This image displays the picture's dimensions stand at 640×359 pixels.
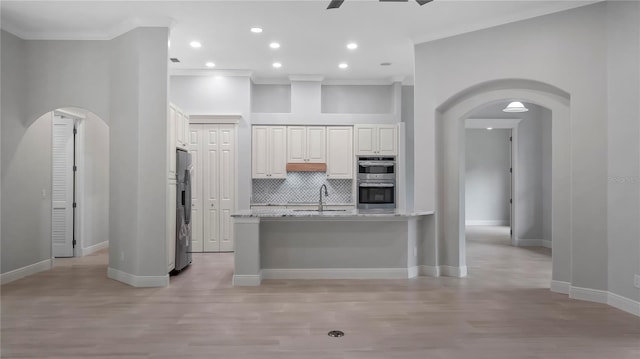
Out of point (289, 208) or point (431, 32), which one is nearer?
point (431, 32)

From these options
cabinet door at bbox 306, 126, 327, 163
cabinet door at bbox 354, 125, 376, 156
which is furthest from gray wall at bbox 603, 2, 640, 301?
cabinet door at bbox 306, 126, 327, 163

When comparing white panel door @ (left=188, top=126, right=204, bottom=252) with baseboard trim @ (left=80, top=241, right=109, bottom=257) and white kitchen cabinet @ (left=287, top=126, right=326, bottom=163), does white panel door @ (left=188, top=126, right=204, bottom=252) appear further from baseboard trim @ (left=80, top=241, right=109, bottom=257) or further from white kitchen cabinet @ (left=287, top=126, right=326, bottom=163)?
baseboard trim @ (left=80, top=241, right=109, bottom=257)

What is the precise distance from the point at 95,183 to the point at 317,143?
4374 millimetres

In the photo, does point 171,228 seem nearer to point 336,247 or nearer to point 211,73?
point 336,247

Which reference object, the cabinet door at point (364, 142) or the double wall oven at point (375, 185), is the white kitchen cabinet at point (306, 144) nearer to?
the cabinet door at point (364, 142)

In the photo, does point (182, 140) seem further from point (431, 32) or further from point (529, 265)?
point (529, 265)

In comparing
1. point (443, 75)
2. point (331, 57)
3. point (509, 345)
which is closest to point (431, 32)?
point (443, 75)

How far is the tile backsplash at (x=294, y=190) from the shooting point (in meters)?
8.65

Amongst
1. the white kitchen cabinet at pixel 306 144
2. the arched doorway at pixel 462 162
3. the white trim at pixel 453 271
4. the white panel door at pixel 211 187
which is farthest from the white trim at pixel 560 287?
the white panel door at pixel 211 187

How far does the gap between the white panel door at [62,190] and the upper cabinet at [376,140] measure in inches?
207

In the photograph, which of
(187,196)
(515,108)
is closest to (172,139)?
(187,196)

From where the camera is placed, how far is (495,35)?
5.53 metres

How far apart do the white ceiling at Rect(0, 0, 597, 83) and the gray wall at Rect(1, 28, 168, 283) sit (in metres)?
0.25

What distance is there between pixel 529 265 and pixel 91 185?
7.88 metres
